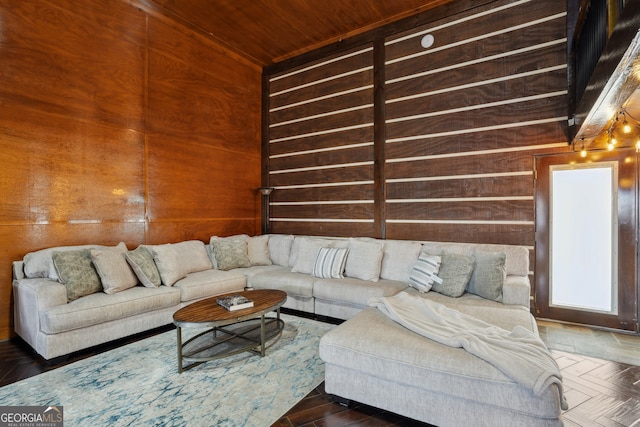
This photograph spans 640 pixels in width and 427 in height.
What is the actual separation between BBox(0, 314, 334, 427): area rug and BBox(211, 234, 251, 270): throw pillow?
58.9 inches

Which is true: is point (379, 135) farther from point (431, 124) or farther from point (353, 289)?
point (353, 289)

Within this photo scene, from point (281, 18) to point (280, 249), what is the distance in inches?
128

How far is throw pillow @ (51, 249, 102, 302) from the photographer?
287cm

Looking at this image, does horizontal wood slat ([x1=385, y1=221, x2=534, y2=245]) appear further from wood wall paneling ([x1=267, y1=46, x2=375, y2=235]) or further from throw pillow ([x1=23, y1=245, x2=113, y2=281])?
throw pillow ([x1=23, y1=245, x2=113, y2=281])

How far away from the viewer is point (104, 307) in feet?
9.38

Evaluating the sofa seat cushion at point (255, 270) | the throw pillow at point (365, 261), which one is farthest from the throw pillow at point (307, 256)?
the throw pillow at point (365, 261)

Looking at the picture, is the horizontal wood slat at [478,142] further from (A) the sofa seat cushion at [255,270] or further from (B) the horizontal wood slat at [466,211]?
(A) the sofa seat cushion at [255,270]

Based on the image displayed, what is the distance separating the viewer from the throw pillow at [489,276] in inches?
116

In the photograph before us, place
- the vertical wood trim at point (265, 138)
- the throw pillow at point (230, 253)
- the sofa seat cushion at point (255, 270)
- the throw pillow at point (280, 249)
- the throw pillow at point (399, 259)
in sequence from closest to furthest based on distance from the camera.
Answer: the throw pillow at point (399, 259), the sofa seat cushion at point (255, 270), the throw pillow at point (230, 253), the throw pillow at point (280, 249), the vertical wood trim at point (265, 138)

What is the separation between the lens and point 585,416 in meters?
1.96

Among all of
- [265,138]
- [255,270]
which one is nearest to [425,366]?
[255,270]

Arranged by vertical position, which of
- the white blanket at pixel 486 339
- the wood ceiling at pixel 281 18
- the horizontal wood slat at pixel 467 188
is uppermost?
the wood ceiling at pixel 281 18

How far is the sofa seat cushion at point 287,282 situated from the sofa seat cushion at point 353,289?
110 mm

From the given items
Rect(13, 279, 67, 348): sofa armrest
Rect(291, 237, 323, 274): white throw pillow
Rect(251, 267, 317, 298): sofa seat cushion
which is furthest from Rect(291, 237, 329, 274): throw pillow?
Rect(13, 279, 67, 348): sofa armrest
